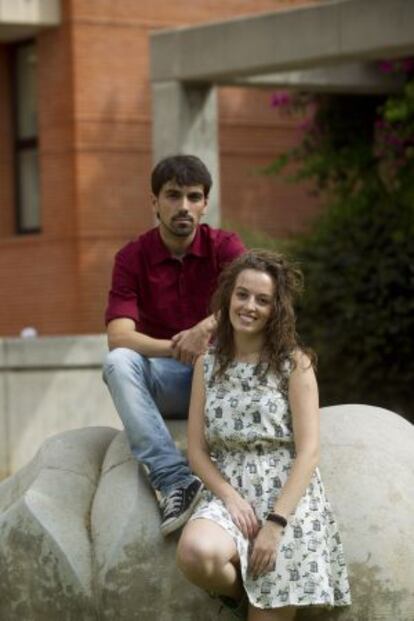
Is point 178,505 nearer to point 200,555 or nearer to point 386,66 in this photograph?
point 200,555

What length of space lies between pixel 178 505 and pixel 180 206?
136 centimetres

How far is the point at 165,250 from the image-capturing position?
874cm

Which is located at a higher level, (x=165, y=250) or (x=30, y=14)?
(x=30, y=14)

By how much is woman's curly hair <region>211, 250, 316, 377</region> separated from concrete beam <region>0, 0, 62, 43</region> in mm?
13971

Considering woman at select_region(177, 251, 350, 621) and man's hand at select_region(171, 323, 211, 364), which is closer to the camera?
woman at select_region(177, 251, 350, 621)

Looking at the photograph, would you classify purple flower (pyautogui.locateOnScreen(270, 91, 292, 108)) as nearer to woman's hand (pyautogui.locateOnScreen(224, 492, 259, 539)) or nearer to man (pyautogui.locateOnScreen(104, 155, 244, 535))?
man (pyautogui.locateOnScreen(104, 155, 244, 535))

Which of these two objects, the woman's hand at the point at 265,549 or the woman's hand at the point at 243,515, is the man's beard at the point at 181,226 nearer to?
the woman's hand at the point at 243,515

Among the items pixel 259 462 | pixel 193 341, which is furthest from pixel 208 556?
pixel 193 341

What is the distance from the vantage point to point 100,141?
72.5 feet

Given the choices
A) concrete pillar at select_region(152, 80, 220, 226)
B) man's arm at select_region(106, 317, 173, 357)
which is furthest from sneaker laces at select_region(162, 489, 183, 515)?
concrete pillar at select_region(152, 80, 220, 226)

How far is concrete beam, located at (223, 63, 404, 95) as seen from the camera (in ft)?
57.1

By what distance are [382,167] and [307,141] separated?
1175 millimetres

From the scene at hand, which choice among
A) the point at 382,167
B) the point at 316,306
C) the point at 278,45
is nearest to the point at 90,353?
the point at 316,306

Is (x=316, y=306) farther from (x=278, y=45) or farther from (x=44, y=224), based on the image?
(x=44, y=224)
